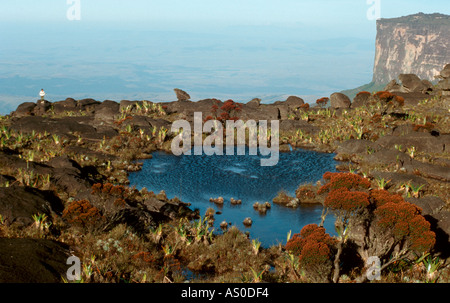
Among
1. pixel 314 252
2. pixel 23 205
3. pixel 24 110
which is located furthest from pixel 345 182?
pixel 24 110

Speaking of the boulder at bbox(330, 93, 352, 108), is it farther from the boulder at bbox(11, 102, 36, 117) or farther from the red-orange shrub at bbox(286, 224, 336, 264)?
the red-orange shrub at bbox(286, 224, 336, 264)

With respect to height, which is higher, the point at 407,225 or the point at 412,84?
the point at 412,84

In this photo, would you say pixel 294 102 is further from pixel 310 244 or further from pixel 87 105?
pixel 310 244

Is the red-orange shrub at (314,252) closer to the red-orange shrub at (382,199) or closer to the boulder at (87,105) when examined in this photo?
the red-orange shrub at (382,199)

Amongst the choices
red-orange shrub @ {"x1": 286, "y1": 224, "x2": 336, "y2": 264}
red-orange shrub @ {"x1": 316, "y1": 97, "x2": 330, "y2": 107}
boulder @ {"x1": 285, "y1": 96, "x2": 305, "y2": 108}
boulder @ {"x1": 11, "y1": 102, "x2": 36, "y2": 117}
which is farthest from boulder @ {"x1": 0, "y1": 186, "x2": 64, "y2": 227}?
boulder @ {"x1": 285, "y1": 96, "x2": 305, "y2": 108}

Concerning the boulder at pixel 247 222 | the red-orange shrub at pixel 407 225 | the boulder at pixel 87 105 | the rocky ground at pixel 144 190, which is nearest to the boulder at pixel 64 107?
the boulder at pixel 87 105

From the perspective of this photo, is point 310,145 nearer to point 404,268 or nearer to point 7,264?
point 404,268
